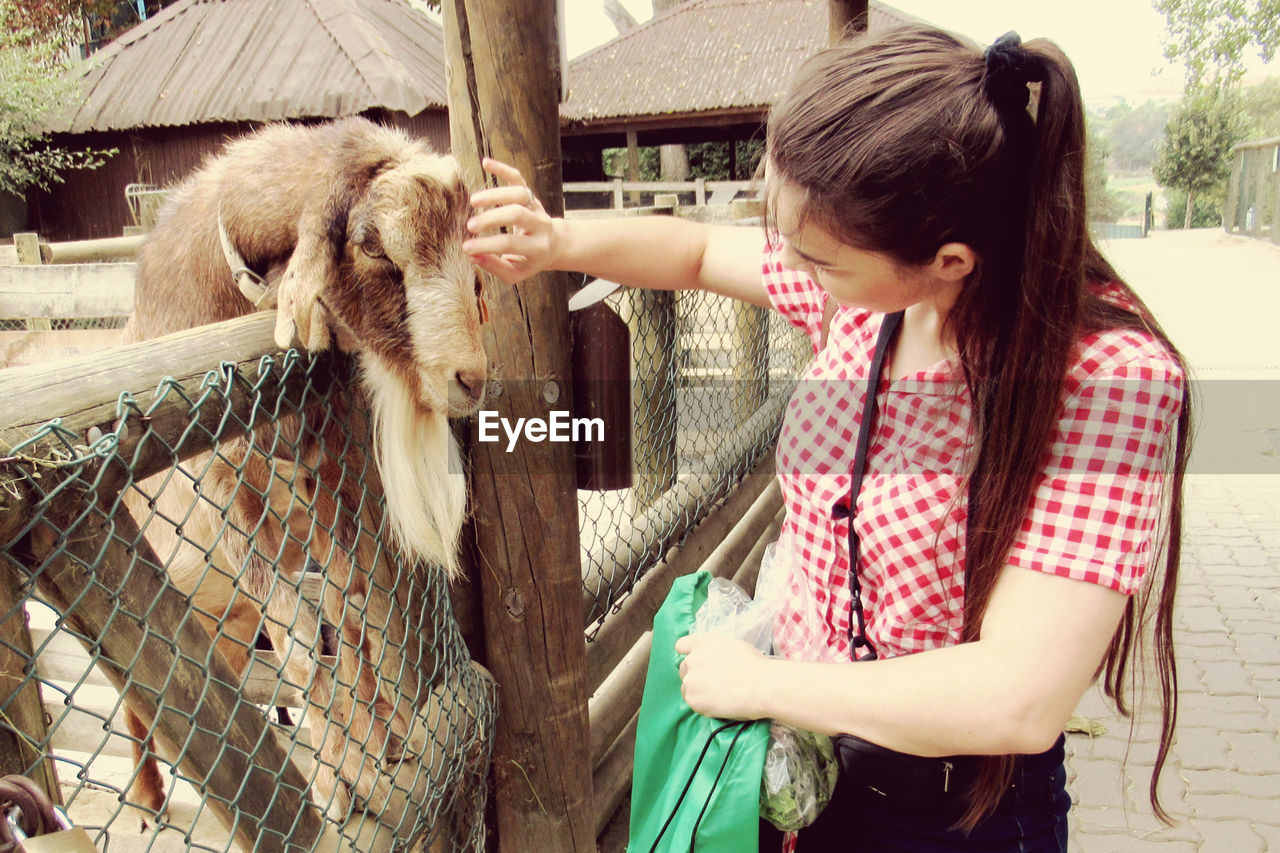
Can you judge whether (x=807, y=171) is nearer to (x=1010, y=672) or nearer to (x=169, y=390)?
(x=1010, y=672)

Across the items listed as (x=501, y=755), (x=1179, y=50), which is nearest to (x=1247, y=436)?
(x=501, y=755)

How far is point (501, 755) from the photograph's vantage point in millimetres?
2271

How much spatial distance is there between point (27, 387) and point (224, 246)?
35.6 inches

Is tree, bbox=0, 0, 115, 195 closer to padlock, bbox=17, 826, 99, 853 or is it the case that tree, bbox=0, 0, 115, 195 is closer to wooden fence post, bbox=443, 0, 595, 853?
wooden fence post, bbox=443, 0, 595, 853

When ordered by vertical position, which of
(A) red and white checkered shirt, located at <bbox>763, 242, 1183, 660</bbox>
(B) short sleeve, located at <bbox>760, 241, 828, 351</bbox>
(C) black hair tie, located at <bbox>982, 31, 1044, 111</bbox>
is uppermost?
(C) black hair tie, located at <bbox>982, 31, 1044, 111</bbox>

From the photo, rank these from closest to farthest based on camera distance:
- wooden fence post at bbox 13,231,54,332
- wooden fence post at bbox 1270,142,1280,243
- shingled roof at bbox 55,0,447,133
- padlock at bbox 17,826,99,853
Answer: padlock at bbox 17,826,99,853 < wooden fence post at bbox 13,231,54,332 < shingled roof at bbox 55,0,447,133 < wooden fence post at bbox 1270,142,1280,243

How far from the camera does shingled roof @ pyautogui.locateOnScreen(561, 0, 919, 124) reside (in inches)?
668

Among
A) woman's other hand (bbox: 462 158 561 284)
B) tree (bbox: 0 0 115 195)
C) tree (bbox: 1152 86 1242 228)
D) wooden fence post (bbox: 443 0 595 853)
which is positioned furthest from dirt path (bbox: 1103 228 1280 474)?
tree (bbox: 0 0 115 195)

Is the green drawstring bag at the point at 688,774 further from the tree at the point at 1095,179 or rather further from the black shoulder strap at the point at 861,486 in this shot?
the tree at the point at 1095,179

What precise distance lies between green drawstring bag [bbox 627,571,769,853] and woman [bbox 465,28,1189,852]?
0.06 m

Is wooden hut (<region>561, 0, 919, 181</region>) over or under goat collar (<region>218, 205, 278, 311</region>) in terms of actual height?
over

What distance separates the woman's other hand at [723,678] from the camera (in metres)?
1.40

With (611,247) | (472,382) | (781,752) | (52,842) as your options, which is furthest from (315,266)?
(781,752)

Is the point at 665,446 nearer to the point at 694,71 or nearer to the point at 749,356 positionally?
the point at 749,356
